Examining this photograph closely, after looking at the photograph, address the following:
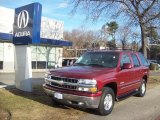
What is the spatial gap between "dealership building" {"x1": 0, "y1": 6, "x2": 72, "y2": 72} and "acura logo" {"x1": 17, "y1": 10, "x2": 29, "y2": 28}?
16208mm

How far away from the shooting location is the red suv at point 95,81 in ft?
26.6

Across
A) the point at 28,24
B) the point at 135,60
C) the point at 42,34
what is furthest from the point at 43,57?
the point at 135,60

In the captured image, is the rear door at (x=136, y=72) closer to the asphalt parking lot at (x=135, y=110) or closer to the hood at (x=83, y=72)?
the asphalt parking lot at (x=135, y=110)

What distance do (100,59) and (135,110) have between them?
1.98 metres

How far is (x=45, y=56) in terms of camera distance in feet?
111

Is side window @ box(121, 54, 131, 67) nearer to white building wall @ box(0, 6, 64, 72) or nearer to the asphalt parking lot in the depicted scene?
the asphalt parking lot

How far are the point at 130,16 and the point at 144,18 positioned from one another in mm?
897

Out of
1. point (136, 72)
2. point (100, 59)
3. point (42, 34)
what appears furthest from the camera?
point (42, 34)

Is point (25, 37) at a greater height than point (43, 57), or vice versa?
point (25, 37)

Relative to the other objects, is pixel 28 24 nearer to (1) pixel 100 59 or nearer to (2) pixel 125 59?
(1) pixel 100 59

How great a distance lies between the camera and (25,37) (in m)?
11.4

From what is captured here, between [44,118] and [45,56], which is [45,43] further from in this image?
[44,118]

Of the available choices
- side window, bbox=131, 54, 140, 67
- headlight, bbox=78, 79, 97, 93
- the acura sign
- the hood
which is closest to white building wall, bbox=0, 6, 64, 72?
the acura sign

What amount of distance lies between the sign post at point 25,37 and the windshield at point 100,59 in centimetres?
212
